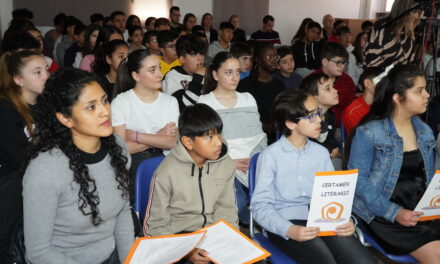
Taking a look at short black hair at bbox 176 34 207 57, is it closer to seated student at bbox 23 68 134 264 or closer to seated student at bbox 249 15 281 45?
seated student at bbox 23 68 134 264

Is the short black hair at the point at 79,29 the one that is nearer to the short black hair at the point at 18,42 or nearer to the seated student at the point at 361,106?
the short black hair at the point at 18,42

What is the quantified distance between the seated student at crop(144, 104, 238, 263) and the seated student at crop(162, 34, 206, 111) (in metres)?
1.51

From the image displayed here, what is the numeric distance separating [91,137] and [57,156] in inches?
6.5

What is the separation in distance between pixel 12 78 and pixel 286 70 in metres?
2.63

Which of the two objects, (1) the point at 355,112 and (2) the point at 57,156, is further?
(1) the point at 355,112

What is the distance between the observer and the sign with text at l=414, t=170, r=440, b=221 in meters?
1.92

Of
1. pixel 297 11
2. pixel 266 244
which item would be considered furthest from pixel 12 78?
pixel 297 11

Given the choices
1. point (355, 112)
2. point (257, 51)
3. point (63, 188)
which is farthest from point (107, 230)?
point (257, 51)

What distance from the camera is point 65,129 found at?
61.5 inches

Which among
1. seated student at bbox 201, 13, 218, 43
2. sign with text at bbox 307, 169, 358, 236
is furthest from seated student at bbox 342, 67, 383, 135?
seated student at bbox 201, 13, 218, 43

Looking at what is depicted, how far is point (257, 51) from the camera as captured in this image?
3648mm

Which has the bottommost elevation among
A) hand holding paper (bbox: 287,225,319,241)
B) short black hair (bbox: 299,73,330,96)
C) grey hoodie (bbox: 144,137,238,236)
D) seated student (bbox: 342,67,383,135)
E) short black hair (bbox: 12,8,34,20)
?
hand holding paper (bbox: 287,225,319,241)

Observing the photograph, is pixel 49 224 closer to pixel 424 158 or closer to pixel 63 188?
pixel 63 188

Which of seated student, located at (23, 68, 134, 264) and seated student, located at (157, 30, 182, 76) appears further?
seated student, located at (157, 30, 182, 76)
